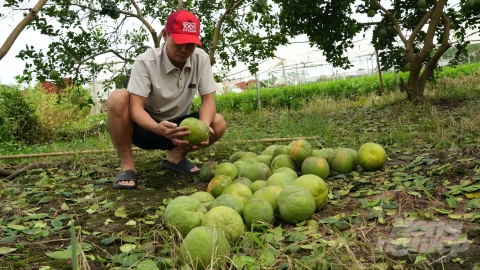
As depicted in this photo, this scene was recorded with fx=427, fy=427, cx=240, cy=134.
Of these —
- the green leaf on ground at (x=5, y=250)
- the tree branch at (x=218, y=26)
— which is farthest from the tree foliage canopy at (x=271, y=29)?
the green leaf on ground at (x=5, y=250)

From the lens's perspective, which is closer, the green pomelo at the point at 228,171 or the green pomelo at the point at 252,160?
the green pomelo at the point at 228,171

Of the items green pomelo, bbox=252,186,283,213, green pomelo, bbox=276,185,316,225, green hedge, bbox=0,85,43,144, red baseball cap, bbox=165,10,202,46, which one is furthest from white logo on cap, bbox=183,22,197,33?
green hedge, bbox=0,85,43,144

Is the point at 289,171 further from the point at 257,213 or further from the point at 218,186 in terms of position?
the point at 257,213

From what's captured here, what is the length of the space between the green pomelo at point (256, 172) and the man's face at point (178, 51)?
107cm

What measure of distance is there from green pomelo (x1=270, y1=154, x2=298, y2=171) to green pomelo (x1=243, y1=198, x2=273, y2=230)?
0.90 meters

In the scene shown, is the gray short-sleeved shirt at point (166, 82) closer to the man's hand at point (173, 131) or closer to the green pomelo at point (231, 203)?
the man's hand at point (173, 131)

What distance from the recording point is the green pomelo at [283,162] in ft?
10.7

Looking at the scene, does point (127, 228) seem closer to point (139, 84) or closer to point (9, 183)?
point (139, 84)

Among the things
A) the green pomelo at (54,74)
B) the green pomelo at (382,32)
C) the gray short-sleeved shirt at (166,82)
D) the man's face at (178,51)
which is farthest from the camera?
the green pomelo at (382,32)

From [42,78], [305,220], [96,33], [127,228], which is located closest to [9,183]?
[127,228]

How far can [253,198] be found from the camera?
248 centimetres

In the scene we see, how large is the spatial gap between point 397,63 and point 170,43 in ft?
18.1

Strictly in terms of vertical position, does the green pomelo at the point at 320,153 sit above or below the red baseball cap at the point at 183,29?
below

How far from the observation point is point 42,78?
618cm
